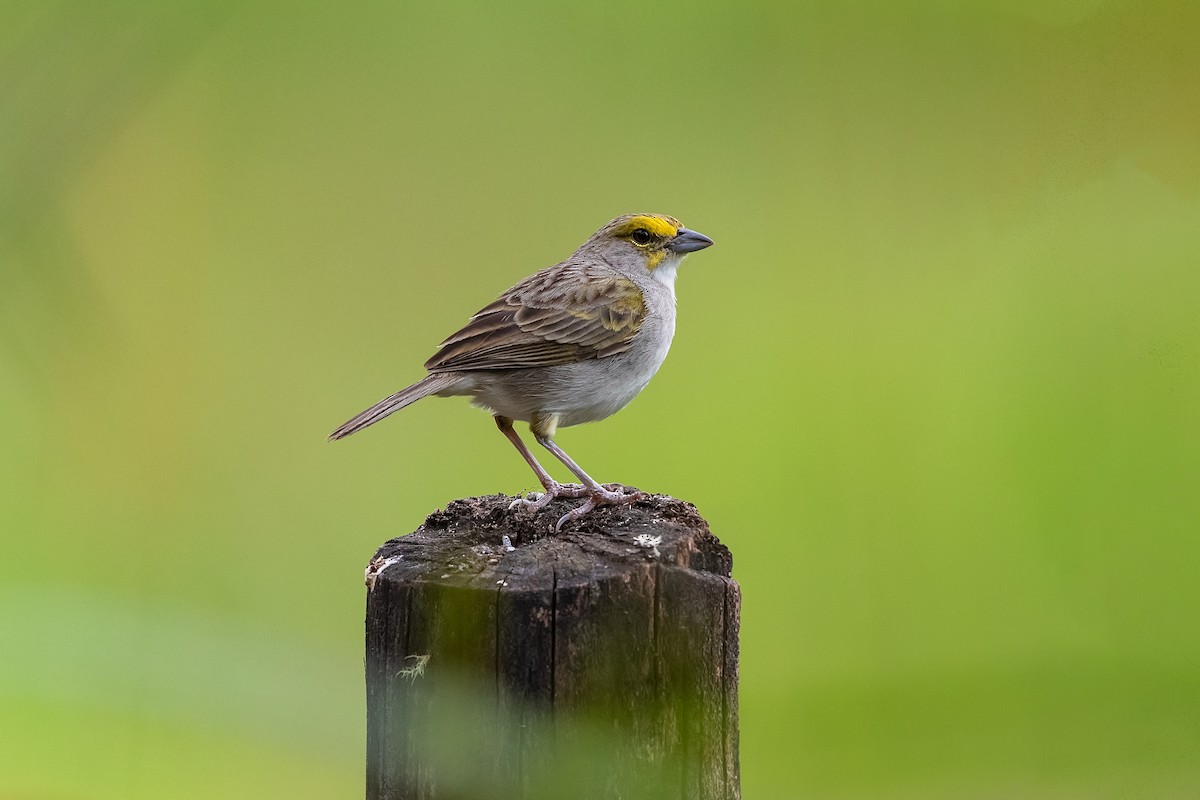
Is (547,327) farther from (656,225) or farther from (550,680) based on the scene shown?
(550,680)

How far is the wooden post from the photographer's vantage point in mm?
2568

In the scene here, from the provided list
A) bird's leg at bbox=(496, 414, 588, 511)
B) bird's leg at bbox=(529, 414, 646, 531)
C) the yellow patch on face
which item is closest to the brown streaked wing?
bird's leg at bbox=(529, 414, 646, 531)

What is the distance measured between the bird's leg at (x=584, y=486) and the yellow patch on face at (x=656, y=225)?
4.31 ft

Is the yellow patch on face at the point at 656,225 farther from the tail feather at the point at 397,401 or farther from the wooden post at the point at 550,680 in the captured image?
the wooden post at the point at 550,680

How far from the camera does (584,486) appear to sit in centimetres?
454

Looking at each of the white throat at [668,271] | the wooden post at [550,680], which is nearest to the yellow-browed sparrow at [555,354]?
the white throat at [668,271]

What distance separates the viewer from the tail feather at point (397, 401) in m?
4.23

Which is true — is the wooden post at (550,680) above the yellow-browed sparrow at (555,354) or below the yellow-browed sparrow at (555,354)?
below

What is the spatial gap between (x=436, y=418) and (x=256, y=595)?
2822mm

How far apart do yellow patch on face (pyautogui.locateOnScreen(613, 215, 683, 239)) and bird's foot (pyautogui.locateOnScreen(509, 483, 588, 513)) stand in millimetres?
1797

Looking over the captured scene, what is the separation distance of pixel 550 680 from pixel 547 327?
106 inches

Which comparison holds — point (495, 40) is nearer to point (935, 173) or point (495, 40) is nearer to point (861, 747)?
point (935, 173)

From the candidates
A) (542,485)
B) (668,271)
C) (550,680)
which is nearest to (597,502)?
(542,485)

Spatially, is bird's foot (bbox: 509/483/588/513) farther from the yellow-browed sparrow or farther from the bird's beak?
the bird's beak
